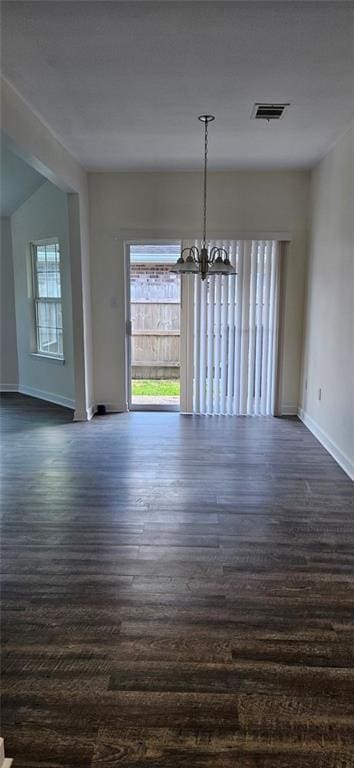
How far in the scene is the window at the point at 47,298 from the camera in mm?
6258

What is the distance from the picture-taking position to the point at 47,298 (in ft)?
21.3

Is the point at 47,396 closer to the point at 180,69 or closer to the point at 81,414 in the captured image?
the point at 81,414

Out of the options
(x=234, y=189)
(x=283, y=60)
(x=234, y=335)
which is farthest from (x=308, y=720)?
(x=234, y=189)

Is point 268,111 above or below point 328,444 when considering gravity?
above

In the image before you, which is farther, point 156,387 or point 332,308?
point 156,387

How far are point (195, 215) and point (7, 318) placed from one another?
10.1ft

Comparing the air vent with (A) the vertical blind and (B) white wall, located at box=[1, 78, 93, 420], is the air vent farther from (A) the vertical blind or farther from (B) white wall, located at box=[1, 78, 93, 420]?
(A) the vertical blind

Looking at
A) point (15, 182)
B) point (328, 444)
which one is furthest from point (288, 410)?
point (15, 182)

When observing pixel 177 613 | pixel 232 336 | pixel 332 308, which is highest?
pixel 332 308

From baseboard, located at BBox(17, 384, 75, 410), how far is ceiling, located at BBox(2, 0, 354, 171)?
119 inches

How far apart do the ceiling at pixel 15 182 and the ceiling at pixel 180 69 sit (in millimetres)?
936

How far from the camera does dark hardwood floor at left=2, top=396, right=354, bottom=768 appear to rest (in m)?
1.66

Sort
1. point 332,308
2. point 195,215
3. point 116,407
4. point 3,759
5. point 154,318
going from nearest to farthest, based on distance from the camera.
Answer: point 3,759 < point 332,308 < point 195,215 < point 116,407 < point 154,318

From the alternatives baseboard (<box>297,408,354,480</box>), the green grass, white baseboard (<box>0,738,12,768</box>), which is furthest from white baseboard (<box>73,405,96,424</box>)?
white baseboard (<box>0,738,12,768</box>)
